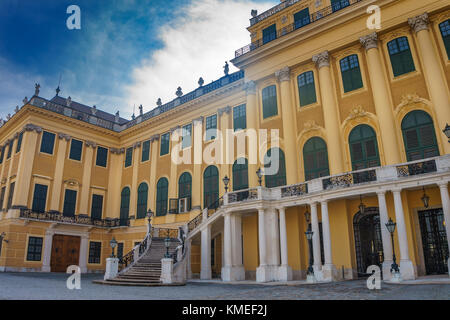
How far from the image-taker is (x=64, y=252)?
28.2m

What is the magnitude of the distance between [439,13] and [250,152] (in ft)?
41.0

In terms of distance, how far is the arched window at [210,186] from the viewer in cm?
2512

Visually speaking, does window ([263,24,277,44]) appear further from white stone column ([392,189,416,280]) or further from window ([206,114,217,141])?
white stone column ([392,189,416,280])

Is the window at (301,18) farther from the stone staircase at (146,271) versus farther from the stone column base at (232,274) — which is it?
the stone staircase at (146,271)

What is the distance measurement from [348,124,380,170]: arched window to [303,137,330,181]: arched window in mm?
1518

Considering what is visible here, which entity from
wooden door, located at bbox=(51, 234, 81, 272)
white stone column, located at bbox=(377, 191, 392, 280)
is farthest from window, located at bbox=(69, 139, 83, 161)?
white stone column, located at bbox=(377, 191, 392, 280)

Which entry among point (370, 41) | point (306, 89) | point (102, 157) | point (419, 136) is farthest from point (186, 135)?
point (419, 136)

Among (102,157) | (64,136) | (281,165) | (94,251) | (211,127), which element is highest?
(64,136)

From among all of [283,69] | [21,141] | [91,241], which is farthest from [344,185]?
[21,141]

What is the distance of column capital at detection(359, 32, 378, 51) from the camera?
19172 millimetres

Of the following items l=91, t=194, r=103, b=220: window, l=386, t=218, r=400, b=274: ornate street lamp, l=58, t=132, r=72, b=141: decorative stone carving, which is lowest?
l=386, t=218, r=400, b=274: ornate street lamp

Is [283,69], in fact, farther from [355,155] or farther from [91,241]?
[91,241]

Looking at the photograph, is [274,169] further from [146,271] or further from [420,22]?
[420,22]

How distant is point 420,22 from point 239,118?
12034 millimetres
